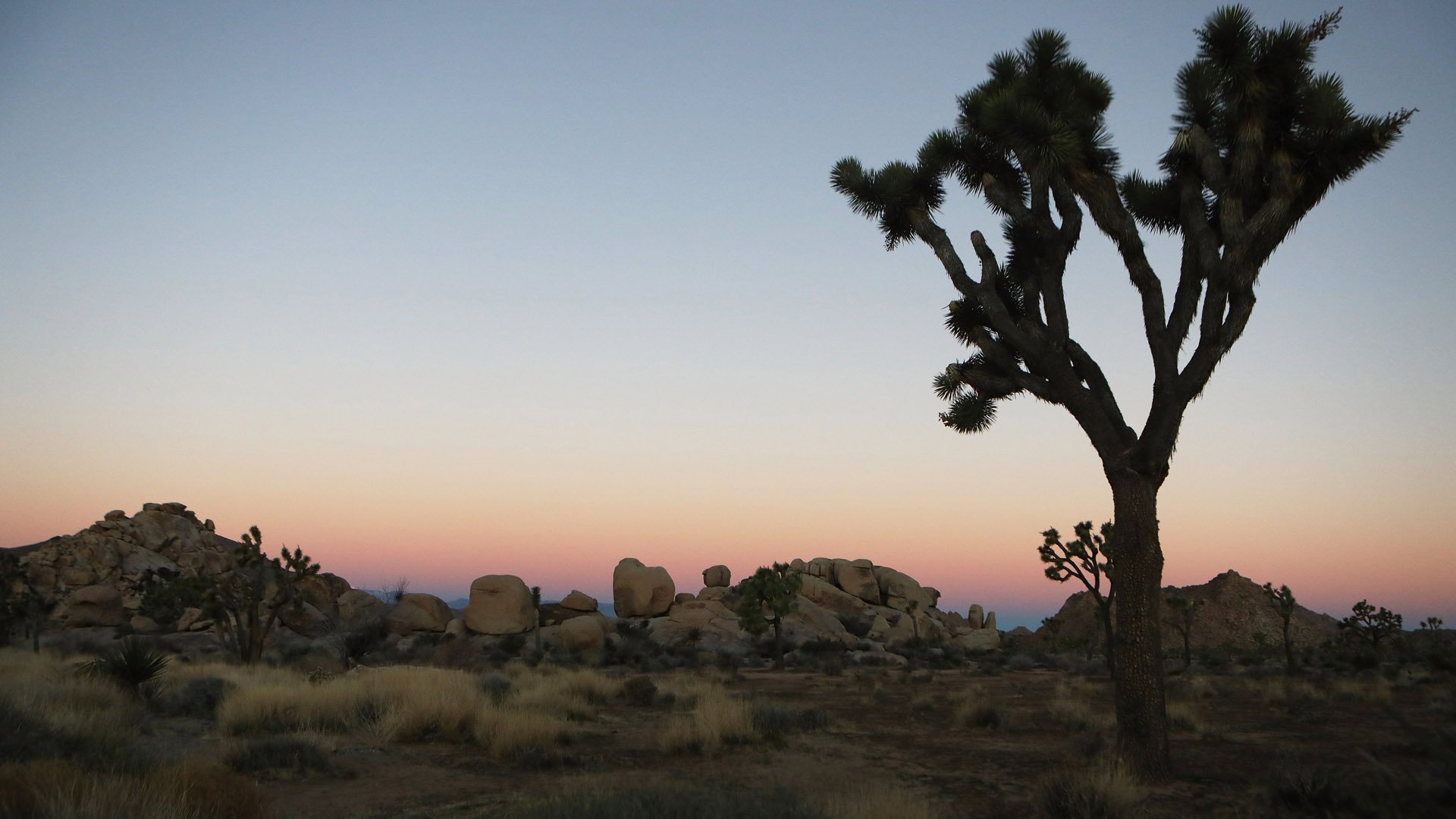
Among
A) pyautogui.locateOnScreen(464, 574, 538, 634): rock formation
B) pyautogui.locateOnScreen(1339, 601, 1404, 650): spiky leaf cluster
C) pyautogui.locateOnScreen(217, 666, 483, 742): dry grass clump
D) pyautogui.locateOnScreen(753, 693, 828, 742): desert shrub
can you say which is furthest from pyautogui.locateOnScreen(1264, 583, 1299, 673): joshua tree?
pyautogui.locateOnScreen(464, 574, 538, 634): rock formation

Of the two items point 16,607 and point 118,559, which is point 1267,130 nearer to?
point 16,607

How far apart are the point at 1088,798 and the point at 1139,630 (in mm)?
2594

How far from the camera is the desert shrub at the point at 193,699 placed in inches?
530

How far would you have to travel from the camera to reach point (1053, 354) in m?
10.4

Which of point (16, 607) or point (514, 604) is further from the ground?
point (514, 604)

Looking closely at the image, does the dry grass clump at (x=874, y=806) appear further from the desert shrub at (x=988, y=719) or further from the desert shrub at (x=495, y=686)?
the desert shrub at (x=495, y=686)

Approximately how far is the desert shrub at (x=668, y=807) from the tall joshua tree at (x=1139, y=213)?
5515mm

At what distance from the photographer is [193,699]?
1386 cm

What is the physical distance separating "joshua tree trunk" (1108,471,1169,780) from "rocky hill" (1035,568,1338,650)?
52482 mm

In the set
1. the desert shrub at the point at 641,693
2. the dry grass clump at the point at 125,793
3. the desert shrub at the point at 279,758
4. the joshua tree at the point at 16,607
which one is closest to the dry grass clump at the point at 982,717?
the desert shrub at the point at 641,693

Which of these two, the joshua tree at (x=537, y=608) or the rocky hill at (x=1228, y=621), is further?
the rocky hill at (x=1228, y=621)

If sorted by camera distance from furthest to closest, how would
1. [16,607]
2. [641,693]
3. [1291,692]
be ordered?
[16,607] < [1291,692] < [641,693]

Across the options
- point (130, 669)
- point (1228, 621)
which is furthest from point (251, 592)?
Result: point (1228, 621)

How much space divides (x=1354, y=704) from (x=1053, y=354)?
14.4 m
